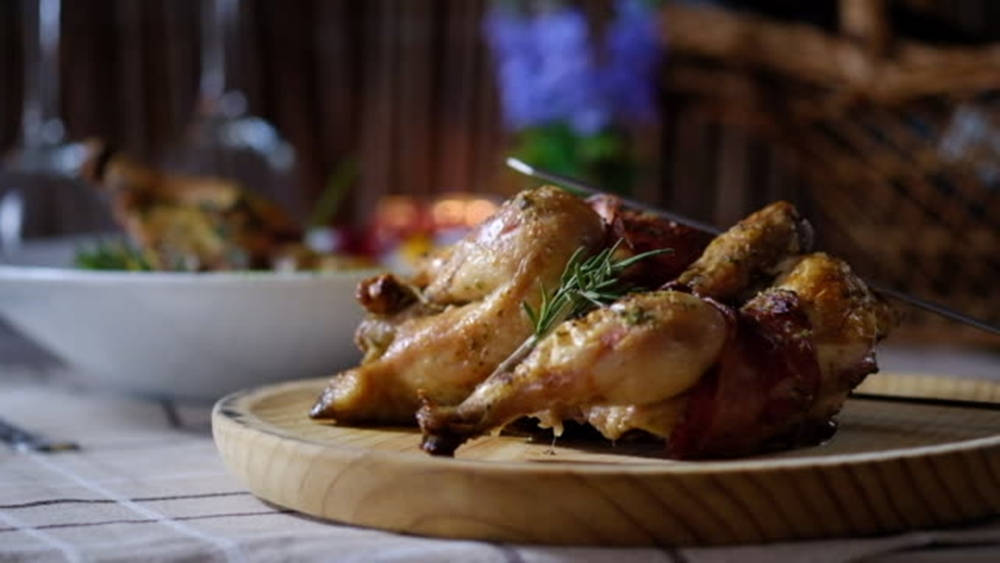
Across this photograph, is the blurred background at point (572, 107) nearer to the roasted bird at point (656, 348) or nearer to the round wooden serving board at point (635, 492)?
the roasted bird at point (656, 348)

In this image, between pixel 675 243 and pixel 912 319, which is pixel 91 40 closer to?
pixel 912 319

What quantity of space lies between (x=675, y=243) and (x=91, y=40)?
10.9 ft

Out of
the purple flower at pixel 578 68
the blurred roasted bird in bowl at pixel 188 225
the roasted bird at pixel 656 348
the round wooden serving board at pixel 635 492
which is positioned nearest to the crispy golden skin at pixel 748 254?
the roasted bird at pixel 656 348

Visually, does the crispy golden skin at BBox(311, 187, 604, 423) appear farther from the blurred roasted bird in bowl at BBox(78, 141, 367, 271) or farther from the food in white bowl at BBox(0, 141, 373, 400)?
the blurred roasted bird in bowl at BBox(78, 141, 367, 271)

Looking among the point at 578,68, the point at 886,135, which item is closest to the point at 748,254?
the point at 886,135

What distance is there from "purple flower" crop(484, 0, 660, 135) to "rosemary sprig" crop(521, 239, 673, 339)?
141 cm

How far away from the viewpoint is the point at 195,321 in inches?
55.5

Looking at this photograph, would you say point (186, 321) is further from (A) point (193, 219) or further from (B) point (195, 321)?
(A) point (193, 219)

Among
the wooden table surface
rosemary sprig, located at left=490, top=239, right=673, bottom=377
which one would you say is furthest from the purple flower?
rosemary sprig, located at left=490, top=239, right=673, bottom=377

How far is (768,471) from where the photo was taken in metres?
0.76

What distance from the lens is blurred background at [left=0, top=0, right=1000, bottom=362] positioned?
1854mm

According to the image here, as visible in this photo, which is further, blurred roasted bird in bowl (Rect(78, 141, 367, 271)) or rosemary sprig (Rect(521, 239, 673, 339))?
blurred roasted bird in bowl (Rect(78, 141, 367, 271))

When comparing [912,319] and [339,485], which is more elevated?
[339,485]

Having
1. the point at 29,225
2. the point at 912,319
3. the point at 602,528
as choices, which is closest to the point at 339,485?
the point at 602,528
